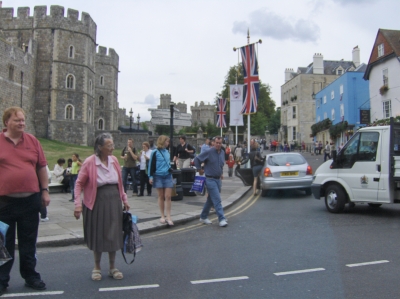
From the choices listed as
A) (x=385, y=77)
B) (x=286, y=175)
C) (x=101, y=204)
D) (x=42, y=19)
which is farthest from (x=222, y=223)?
(x=42, y=19)

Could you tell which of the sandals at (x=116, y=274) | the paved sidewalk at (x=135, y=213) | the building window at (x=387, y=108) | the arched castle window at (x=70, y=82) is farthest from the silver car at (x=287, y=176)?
the arched castle window at (x=70, y=82)

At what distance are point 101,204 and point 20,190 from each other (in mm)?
959

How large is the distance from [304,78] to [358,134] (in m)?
52.3

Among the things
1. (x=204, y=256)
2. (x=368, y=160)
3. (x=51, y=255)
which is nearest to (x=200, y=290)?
(x=204, y=256)

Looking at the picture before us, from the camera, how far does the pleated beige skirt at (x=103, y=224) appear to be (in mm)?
4914

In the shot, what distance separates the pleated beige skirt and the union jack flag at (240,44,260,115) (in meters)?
14.7

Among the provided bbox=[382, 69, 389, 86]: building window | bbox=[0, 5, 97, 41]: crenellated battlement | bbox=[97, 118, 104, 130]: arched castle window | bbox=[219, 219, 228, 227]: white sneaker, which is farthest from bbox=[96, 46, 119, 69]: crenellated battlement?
bbox=[219, 219, 228, 227]: white sneaker

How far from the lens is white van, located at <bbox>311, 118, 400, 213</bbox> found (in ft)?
29.2

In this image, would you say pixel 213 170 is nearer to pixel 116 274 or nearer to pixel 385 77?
pixel 116 274

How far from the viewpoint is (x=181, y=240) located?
24.0 ft

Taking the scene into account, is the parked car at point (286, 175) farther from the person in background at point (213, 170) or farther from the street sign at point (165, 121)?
the person in background at point (213, 170)

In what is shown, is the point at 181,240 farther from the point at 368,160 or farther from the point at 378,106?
the point at 378,106

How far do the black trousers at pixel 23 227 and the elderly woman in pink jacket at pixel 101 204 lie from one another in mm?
507

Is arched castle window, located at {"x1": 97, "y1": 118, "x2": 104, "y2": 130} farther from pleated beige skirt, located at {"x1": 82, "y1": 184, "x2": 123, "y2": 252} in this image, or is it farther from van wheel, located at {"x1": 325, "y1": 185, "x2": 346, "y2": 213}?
pleated beige skirt, located at {"x1": 82, "y1": 184, "x2": 123, "y2": 252}
